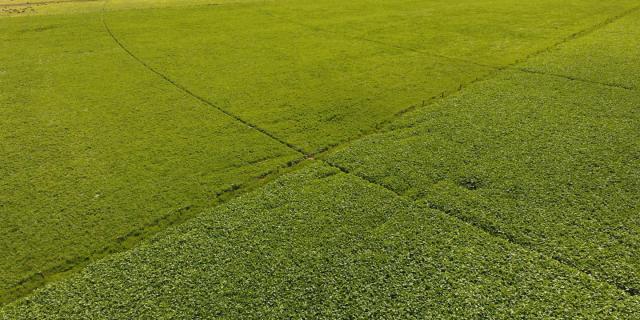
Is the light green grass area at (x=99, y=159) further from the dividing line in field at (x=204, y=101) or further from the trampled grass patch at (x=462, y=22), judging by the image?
the trampled grass patch at (x=462, y=22)

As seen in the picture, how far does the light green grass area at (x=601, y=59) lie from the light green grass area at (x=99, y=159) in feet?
29.9

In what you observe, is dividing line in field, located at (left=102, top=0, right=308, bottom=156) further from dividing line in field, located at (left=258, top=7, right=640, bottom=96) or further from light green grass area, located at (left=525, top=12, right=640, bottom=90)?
light green grass area, located at (left=525, top=12, right=640, bottom=90)

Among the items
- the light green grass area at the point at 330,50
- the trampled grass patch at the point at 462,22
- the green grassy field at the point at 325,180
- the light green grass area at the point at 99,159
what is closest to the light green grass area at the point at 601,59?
the green grassy field at the point at 325,180

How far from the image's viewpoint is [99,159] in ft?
31.1

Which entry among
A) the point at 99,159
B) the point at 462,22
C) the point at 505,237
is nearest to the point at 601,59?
the point at 462,22

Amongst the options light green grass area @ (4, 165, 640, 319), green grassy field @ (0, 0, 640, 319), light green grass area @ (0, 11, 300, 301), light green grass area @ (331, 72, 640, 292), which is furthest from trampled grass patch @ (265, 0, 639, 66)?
light green grass area @ (4, 165, 640, 319)

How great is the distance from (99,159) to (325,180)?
16.5 ft

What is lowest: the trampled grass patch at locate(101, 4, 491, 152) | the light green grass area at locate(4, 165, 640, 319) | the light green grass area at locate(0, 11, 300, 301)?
the light green grass area at locate(4, 165, 640, 319)

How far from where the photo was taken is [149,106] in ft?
38.9

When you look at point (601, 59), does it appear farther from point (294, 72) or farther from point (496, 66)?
point (294, 72)

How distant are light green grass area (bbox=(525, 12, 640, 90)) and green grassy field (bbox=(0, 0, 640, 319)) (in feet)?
0.33

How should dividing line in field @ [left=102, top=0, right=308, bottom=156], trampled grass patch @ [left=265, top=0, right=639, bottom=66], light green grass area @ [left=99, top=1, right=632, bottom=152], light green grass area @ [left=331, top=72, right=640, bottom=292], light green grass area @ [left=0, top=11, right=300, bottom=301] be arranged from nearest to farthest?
1. light green grass area @ [left=331, top=72, right=640, bottom=292]
2. light green grass area @ [left=0, top=11, right=300, bottom=301]
3. dividing line in field @ [left=102, top=0, right=308, bottom=156]
4. light green grass area @ [left=99, top=1, right=632, bottom=152]
5. trampled grass patch @ [left=265, top=0, right=639, bottom=66]

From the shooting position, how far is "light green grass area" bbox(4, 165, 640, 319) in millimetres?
5859

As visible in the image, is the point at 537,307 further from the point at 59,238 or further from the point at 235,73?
the point at 235,73
